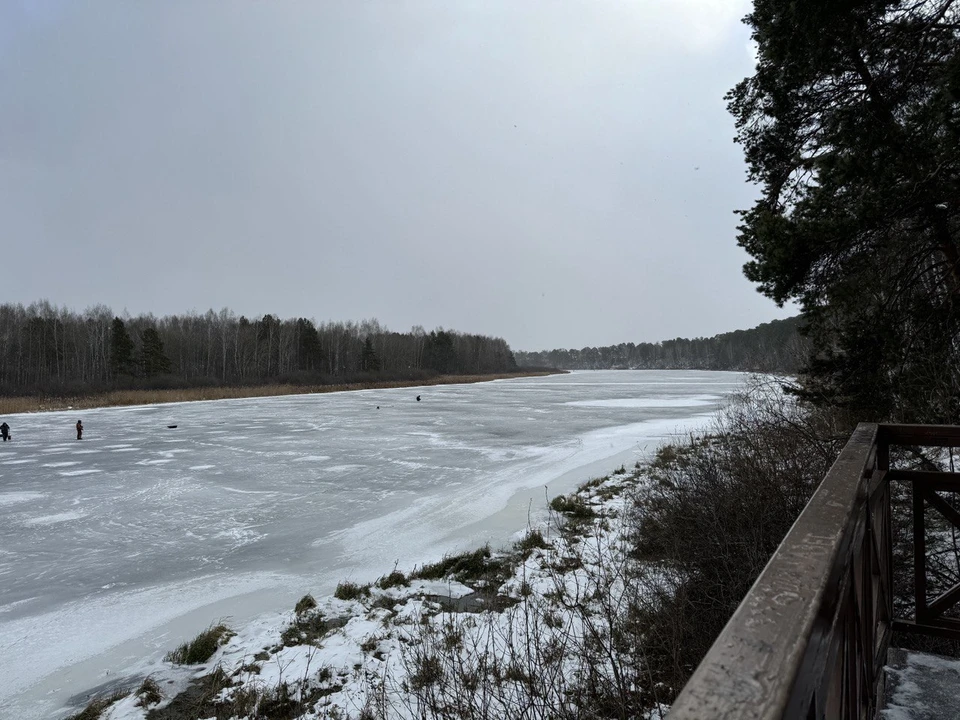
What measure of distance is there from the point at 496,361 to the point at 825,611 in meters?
130

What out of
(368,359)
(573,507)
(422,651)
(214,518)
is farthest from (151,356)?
(422,651)

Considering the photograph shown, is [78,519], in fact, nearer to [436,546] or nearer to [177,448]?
[436,546]

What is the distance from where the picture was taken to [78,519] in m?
10.1

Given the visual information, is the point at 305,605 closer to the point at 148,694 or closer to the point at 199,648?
the point at 199,648

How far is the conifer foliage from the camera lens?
550cm

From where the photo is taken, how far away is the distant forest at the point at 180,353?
63906 millimetres

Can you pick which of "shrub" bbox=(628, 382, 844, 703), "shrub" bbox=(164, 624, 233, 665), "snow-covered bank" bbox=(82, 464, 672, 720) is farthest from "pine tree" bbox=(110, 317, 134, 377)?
"shrub" bbox=(628, 382, 844, 703)

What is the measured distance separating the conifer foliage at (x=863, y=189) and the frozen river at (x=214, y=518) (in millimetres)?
5812

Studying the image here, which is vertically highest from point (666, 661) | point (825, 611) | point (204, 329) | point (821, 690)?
point (204, 329)

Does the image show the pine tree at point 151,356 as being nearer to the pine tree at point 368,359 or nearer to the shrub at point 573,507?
Result: the pine tree at point 368,359

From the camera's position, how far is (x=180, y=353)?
7531 centimetres

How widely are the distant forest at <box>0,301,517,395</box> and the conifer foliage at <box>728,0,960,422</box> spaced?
182 ft

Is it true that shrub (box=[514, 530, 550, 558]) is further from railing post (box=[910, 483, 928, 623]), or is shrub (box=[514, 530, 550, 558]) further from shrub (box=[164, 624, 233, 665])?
railing post (box=[910, 483, 928, 623])

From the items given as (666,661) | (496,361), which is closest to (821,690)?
(666,661)
